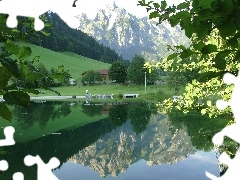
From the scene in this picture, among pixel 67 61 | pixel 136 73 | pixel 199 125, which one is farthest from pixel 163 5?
pixel 67 61

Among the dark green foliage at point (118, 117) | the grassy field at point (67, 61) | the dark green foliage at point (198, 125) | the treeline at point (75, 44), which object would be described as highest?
the treeline at point (75, 44)

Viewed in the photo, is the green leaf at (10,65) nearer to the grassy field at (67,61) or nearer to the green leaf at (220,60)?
the green leaf at (220,60)

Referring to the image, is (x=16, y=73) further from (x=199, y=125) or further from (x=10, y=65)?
(x=199, y=125)

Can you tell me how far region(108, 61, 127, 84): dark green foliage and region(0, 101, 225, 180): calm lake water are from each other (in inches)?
2626

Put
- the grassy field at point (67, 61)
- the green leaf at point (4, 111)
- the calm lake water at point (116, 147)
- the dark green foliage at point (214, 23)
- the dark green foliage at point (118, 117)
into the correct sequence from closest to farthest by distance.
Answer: the dark green foliage at point (214, 23) < the green leaf at point (4, 111) < the calm lake water at point (116, 147) < the dark green foliage at point (118, 117) < the grassy field at point (67, 61)

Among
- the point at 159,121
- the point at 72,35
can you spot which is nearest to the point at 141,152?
the point at 159,121

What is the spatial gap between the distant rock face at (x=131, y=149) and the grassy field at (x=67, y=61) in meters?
81.6

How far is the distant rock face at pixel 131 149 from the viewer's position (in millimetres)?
28031

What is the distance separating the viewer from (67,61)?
436ft

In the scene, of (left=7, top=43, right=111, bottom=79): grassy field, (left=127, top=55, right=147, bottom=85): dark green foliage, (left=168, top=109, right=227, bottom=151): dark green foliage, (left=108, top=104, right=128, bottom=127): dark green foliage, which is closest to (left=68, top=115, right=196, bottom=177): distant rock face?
(left=168, top=109, right=227, bottom=151): dark green foliage

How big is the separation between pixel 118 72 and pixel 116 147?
265 ft

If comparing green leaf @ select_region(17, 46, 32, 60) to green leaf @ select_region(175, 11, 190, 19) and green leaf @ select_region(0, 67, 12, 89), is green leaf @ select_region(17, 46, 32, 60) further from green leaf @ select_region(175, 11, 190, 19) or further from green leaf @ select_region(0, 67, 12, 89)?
green leaf @ select_region(175, 11, 190, 19)

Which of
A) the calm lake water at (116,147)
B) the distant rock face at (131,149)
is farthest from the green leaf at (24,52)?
the distant rock face at (131,149)

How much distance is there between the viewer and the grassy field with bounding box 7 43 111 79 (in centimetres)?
12078
